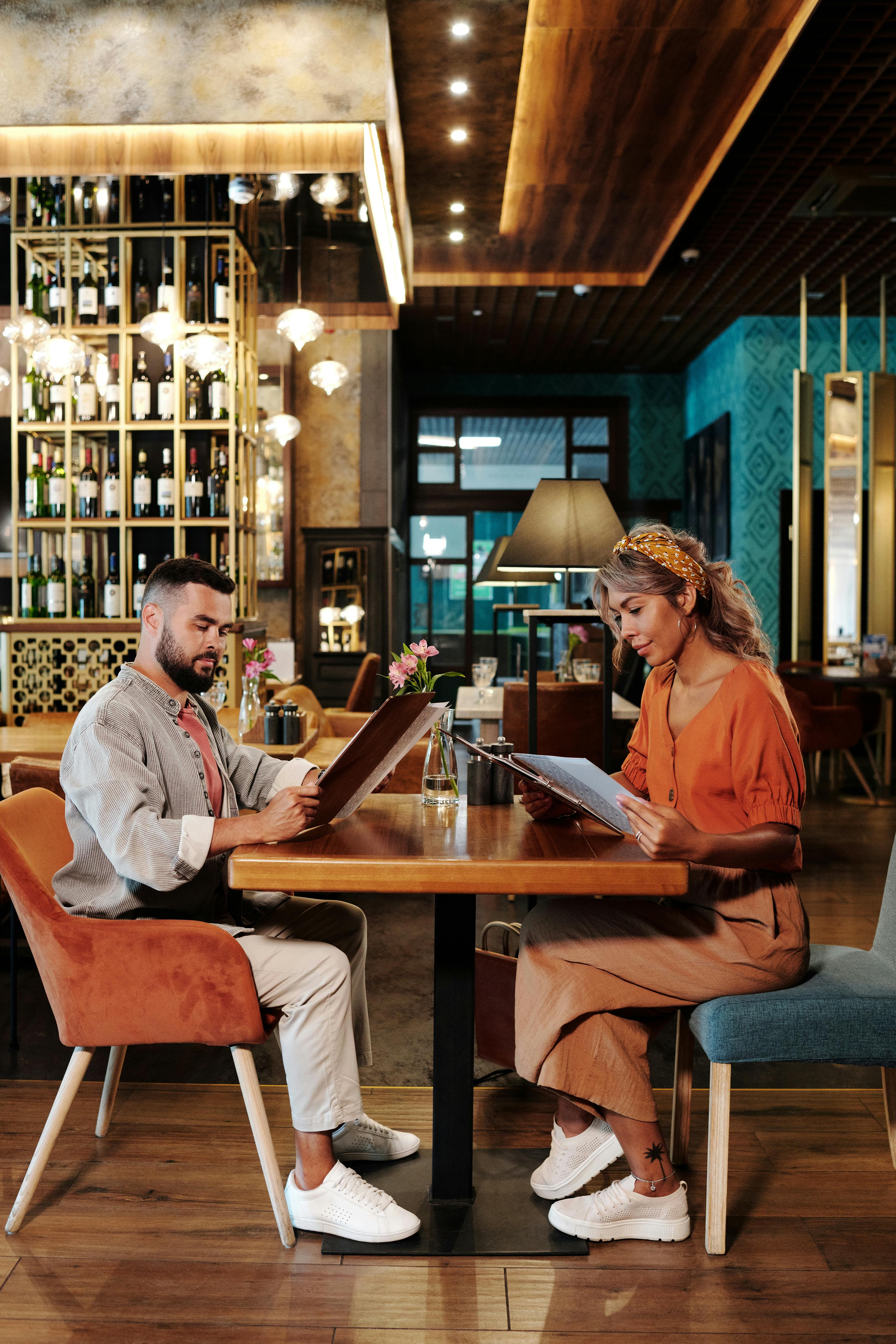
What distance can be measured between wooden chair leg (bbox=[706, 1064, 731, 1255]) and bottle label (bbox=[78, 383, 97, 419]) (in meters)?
4.78

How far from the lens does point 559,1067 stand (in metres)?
2.06

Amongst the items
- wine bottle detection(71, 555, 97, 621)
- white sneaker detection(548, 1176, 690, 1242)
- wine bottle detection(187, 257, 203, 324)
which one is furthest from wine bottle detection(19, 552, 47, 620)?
white sneaker detection(548, 1176, 690, 1242)

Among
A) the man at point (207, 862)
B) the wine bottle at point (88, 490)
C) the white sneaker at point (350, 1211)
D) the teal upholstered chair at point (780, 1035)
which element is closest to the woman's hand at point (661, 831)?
the teal upholstered chair at point (780, 1035)

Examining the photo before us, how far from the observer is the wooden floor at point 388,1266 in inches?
73.8

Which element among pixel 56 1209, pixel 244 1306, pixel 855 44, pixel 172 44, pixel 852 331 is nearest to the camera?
pixel 244 1306

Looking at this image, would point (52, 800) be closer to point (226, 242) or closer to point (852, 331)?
point (226, 242)

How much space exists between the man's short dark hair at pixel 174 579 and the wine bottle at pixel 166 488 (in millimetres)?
3451

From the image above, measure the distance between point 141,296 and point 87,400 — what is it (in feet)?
2.10

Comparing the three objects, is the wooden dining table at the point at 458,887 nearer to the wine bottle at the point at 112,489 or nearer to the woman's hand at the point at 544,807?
the woman's hand at the point at 544,807

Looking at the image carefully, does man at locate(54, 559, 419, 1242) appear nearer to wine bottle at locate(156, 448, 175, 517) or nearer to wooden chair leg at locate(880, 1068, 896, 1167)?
wooden chair leg at locate(880, 1068, 896, 1167)

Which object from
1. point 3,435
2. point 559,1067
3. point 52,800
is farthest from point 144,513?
point 3,435

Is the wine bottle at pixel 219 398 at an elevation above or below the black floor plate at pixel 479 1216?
above

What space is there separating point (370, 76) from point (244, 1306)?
4.56m

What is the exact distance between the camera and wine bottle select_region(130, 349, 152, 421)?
18.4ft
